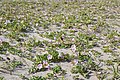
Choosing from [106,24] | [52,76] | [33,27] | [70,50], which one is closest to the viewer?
[52,76]

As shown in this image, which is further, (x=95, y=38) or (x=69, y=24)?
(x=69, y=24)

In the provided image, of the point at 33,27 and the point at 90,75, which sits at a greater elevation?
the point at 33,27

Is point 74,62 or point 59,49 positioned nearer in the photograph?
point 74,62

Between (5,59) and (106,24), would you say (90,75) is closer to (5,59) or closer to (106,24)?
(5,59)

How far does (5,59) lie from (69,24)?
5331 mm

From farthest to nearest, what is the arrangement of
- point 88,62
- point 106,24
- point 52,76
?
point 106,24 < point 88,62 < point 52,76

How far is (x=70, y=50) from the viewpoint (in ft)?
27.1

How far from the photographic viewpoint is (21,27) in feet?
34.6

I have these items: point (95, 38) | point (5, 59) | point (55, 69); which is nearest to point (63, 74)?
point (55, 69)

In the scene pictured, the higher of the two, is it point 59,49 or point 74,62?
point 59,49

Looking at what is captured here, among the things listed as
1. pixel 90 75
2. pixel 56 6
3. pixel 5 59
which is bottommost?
pixel 90 75

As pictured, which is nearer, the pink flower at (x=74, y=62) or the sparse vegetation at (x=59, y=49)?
the sparse vegetation at (x=59, y=49)

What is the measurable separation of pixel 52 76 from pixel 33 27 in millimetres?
5356

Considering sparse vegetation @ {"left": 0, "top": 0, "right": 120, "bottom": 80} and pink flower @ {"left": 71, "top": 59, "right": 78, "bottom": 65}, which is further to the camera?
pink flower @ {"left": 71, "top": 59, "right": 78, "bottom": 65}
